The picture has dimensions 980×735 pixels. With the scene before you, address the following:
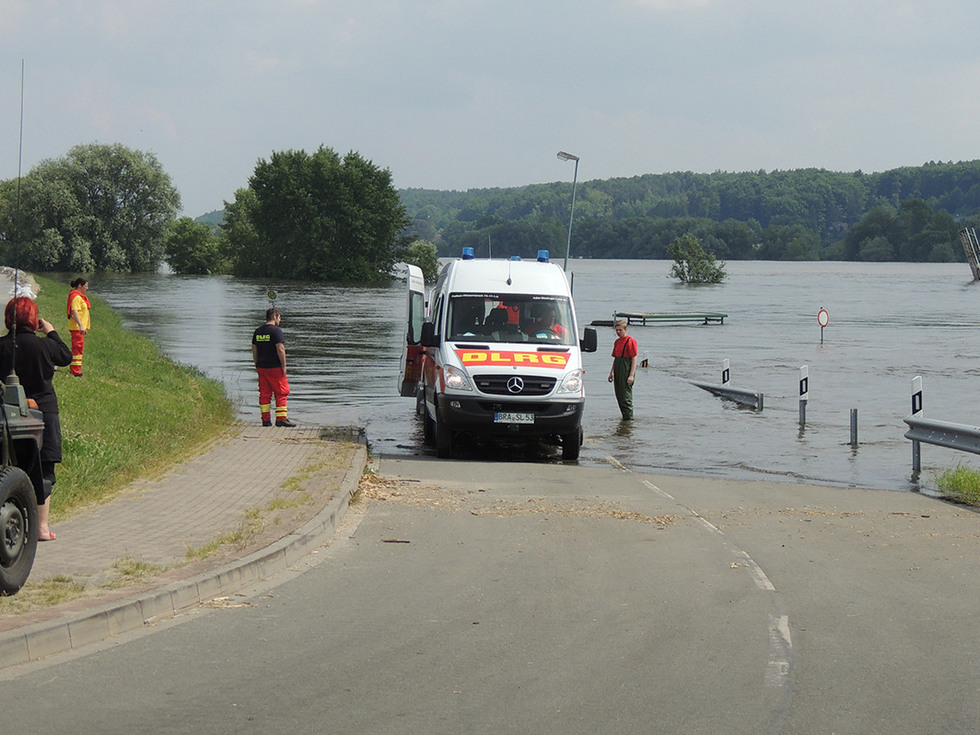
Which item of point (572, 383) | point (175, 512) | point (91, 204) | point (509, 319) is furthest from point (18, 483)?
point (91, 204)

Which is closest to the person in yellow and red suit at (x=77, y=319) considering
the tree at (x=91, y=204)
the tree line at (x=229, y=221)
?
the tree line at (x=229, y=221)

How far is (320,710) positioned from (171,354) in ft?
97.6

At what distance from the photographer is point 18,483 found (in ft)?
23.5

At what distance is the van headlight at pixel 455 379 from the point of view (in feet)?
50.7

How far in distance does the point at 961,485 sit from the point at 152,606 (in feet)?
33.1

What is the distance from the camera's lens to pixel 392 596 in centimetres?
768

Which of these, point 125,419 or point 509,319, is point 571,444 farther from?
point 125,419

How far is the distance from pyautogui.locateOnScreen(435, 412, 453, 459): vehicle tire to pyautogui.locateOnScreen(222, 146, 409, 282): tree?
9895cm

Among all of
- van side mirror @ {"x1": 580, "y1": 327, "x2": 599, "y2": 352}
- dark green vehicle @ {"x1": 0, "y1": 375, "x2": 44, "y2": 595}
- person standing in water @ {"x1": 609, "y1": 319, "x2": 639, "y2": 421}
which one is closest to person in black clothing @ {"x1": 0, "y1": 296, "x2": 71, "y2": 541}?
dark green vehicle @ {"x1": 0, "y1": 375, "x2": 44, "y2": 595}

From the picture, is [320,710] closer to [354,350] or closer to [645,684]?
[645,684]

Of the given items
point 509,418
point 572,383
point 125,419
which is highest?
point 572,383

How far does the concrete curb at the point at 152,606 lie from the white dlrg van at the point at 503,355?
5.90 m

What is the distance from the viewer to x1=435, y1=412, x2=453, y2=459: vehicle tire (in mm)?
15648

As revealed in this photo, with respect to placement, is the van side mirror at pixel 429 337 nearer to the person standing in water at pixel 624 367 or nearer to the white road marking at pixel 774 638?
the person standing in water at pixel 624 367
